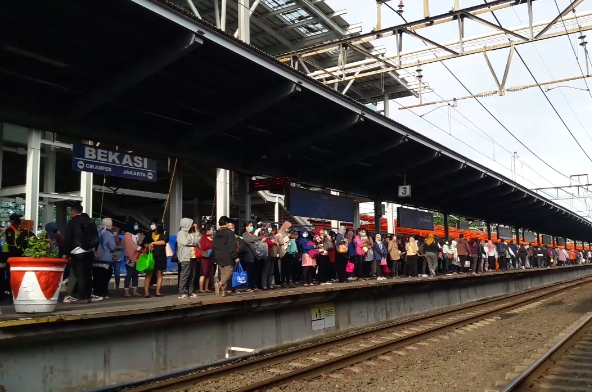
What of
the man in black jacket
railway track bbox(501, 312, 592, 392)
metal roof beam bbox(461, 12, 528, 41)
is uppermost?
metal roof beam bbox(461, 12, 528, 41)

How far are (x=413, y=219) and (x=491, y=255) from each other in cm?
779

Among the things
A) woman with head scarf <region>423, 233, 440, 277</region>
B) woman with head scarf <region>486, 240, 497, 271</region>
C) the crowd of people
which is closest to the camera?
the crowd of people

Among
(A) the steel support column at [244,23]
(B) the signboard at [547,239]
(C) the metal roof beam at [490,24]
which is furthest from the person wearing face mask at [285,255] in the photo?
(B) the signboard at [547,239]

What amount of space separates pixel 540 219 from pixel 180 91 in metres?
31.6

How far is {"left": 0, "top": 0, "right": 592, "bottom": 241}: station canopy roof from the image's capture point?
24.3ft

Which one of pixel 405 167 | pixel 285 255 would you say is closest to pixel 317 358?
pixel 285 255

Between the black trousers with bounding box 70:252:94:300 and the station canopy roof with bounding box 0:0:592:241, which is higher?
the station canopy roof with bounding box 0:0:592:241

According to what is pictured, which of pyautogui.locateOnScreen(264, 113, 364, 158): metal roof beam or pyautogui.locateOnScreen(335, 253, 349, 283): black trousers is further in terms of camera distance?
pyautogui.locateOnScreen(335, 253, 349, 283): black trousers

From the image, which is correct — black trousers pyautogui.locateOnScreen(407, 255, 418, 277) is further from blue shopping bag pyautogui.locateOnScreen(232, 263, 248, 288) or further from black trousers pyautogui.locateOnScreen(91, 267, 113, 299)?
black trousers pyautogui.locateOnScreen(91, 267, 113, 299)

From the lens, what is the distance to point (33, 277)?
6453 mm

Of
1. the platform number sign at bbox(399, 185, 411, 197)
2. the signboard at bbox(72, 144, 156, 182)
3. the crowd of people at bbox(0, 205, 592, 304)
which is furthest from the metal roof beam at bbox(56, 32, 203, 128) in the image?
the platform number sign at bbox(399, 185, 411, 197)

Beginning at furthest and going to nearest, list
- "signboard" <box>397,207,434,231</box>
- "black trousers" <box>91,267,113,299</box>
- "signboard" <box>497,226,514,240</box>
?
"signboard" <box>497,226,514,240</box>, "signboard" <box>397,207,434,231</box>, "black trousers" <box>91,267,113,299</box>

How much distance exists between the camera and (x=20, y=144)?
→ 17.4 meters

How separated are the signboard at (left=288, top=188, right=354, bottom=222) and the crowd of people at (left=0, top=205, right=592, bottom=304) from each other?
50cm
